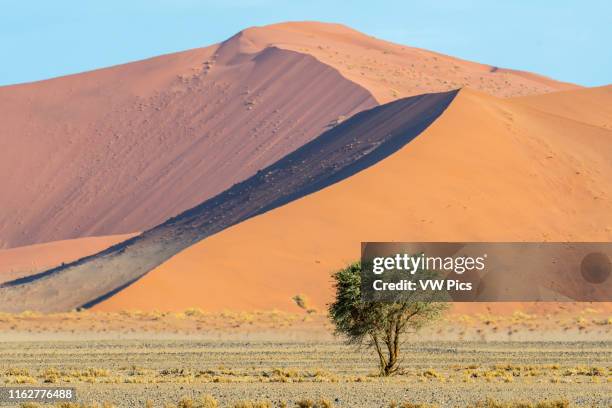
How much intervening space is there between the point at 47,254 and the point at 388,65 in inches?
1588

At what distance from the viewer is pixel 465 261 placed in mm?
→ 54188

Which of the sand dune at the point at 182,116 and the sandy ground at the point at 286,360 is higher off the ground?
the sand dune at the point at 182,116

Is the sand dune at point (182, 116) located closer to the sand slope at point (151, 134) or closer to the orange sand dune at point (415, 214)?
the sand slope at point (151, 134)

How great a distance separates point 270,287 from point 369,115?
27.9 metres

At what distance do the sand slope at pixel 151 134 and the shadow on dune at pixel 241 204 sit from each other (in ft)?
70.2

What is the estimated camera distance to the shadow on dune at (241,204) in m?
64.8

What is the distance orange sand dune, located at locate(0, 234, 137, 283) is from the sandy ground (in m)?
33.5

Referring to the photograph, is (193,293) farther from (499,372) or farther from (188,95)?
(188,95)

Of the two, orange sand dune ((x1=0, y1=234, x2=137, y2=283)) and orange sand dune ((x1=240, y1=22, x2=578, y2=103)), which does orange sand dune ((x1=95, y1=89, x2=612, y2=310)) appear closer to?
orange sand dune ((x1=0, y1=234, x2=137, y2=283))

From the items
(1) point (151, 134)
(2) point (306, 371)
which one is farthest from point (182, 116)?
(2) point (306, 371)

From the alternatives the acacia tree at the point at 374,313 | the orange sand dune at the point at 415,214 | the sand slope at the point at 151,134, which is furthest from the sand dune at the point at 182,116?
the acacia tree at the point at 374,313

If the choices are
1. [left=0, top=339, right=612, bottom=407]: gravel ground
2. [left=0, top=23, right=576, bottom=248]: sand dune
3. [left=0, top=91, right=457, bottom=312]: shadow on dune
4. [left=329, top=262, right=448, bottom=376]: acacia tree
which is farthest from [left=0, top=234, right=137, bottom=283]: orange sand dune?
[left=329, top=262, right=448, bottom=376]: acacia tree

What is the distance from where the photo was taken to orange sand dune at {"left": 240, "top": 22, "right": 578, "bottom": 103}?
11144 centimetres

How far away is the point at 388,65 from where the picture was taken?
11925cm
